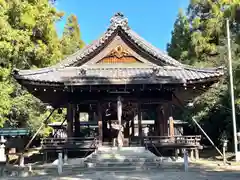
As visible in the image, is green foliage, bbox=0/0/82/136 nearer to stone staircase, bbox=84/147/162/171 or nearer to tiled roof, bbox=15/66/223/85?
tiled roof, bbox=15/66/223/85

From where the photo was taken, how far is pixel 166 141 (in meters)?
15.6

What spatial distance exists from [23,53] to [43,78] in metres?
7.43

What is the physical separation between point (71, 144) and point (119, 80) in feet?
12.6

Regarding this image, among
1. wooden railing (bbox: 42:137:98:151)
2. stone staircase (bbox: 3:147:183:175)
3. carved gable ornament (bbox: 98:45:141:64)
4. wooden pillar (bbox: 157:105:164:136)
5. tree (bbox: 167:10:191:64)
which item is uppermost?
tree (bbox: 167:10:191:64)

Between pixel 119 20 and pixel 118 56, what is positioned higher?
pixel 119 20

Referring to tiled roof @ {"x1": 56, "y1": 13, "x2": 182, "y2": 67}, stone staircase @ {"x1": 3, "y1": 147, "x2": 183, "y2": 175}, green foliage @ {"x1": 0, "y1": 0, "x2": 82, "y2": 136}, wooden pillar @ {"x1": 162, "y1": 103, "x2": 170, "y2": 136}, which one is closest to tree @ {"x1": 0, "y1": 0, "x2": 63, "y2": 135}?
green foliage @ {"x1": 0, "y1": 0, "x2": 82, "y2": 136}

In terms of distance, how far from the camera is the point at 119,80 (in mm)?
14828

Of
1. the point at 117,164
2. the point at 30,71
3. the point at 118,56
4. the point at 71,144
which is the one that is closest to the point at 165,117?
the point at 118,56

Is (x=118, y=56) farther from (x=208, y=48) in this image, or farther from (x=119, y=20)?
(x=208, y=48)

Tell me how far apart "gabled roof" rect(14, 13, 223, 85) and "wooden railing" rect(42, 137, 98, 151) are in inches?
113

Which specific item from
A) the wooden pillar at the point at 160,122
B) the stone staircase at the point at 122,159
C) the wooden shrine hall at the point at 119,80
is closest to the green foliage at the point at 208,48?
the wooden shrine hall at the point at 119,80

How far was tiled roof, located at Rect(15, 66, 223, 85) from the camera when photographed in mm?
14812

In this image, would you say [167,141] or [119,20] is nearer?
[167,141]

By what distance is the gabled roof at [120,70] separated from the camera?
14.9 meters
